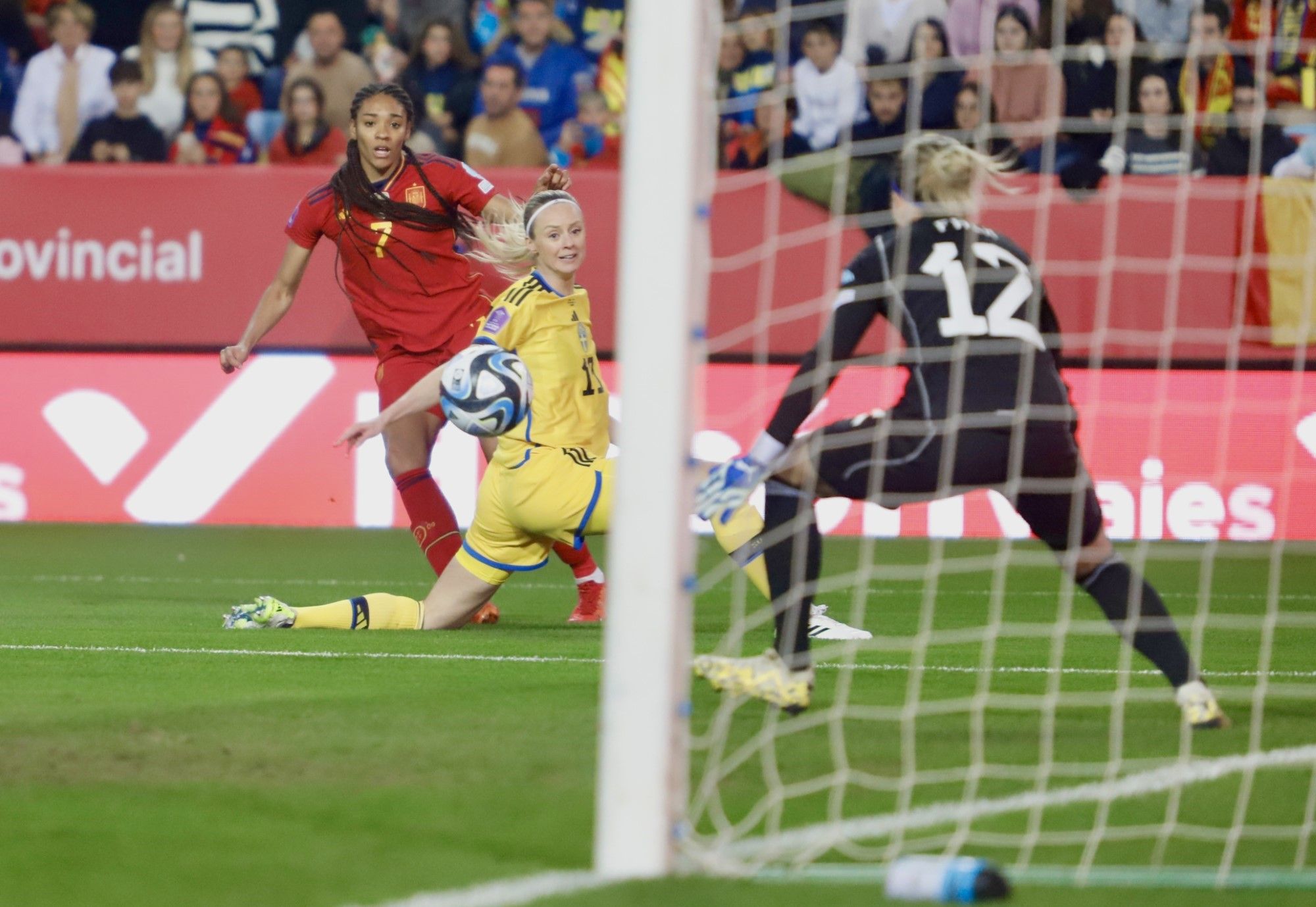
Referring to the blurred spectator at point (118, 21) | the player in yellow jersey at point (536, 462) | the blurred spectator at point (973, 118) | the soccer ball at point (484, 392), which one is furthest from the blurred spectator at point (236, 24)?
the soccer ball at point (484, 392)

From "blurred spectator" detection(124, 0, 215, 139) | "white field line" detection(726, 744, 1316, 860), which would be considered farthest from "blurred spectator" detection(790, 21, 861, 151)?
"white field line" detection(726, 744, 1316, 860)

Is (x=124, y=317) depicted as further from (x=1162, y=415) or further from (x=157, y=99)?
(x=1162, y=415)

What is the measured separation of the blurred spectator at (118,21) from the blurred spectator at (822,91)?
5563 millimetres

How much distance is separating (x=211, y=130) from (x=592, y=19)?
2786 mm

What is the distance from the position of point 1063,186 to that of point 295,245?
15.4ft

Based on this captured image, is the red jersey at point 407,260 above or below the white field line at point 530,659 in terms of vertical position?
above

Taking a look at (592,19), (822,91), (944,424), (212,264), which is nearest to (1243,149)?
(822,91)

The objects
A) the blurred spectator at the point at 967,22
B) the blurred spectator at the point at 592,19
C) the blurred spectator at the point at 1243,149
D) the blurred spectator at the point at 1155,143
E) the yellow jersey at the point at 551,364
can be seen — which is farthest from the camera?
the blurred spectator at the point at 592,19

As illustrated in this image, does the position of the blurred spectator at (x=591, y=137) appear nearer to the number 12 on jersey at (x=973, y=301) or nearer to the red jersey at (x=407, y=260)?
the red jersey at (x=407, y=260)

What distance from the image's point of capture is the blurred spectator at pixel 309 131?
11.8 m

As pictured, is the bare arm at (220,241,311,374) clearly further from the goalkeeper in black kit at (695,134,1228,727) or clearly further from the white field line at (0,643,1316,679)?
the goalkeeper in black kit at (695,134,1228,727)

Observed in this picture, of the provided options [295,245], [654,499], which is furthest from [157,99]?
[654,499]

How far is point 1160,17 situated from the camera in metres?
11.4

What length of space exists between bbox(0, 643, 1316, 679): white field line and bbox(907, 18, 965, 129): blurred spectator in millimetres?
5162
